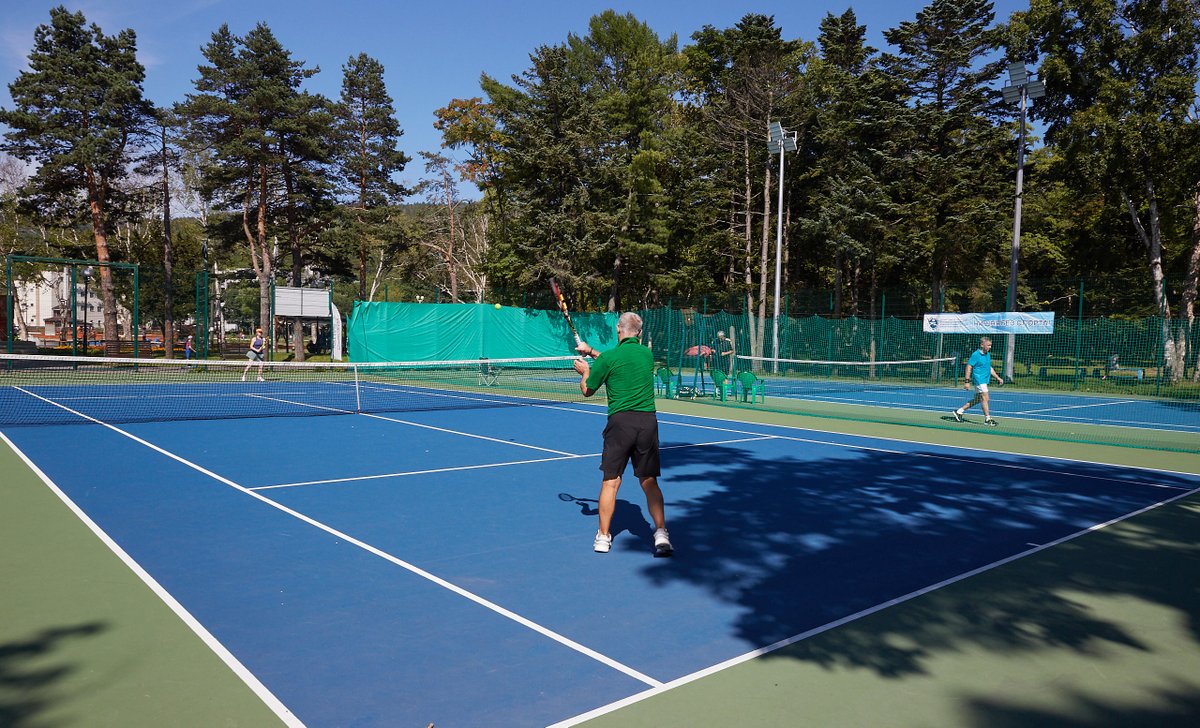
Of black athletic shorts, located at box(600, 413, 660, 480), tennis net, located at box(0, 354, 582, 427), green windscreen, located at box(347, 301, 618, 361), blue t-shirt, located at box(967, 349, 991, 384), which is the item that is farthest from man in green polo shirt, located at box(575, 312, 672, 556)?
green windscreen, located at box(347, 301, 618, 361)

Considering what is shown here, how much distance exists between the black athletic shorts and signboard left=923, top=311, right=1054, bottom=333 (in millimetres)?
20624

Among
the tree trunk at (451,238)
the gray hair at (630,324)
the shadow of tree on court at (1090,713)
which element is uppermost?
the tree trunk at (451,238)

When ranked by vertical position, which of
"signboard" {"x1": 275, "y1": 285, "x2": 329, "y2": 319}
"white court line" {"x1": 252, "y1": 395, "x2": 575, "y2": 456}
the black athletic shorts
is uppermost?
"signboard" {"x1": 275, "y1": 285, "x2": 329, "y2": 319}

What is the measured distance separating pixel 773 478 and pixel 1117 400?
768 inches

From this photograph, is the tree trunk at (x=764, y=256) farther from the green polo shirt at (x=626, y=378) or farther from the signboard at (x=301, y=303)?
the green polo shirt at (x=626, y=378)

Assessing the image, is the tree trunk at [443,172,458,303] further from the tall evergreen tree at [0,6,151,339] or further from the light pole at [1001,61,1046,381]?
the light pole at [1001,61,1046,381]

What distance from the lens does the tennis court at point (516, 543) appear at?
155 inches

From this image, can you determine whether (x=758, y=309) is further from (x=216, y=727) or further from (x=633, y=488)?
(x=216, y=727)

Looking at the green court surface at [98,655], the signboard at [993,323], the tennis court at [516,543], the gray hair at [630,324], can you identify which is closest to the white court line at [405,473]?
the tennis court at [516,543]

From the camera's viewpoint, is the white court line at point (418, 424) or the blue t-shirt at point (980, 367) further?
the blue t-shirt at point (980, 367)

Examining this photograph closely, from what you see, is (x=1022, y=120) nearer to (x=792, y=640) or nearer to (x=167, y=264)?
(x=792, y=640)

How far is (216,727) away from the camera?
333 cm

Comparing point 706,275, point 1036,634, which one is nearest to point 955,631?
point 1036,634

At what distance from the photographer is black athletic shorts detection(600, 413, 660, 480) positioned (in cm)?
586
